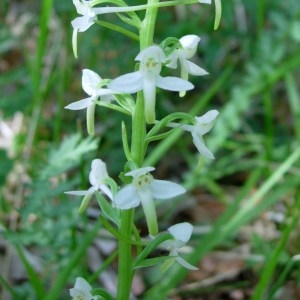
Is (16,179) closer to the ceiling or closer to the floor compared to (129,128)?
closer to the floor

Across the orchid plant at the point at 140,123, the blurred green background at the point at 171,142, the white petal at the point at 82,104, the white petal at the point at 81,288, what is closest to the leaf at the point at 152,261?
the orchid plant at the point at 140,123

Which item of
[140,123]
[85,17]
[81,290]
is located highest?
[85,17]

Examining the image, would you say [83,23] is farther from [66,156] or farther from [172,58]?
[66,156]

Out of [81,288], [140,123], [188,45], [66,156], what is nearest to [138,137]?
[140,123]

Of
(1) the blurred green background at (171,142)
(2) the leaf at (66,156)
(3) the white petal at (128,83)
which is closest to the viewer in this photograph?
(3) the white petal at (128,83)

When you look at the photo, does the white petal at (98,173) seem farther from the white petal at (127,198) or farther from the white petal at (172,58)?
the white petal at (172,58)

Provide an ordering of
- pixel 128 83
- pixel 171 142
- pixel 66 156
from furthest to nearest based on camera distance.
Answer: pixel 171 142
pixel 66 156
pixel 128 83

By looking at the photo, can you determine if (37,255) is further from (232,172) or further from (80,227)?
(232,172)

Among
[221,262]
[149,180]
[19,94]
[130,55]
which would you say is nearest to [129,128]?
[130,55]
